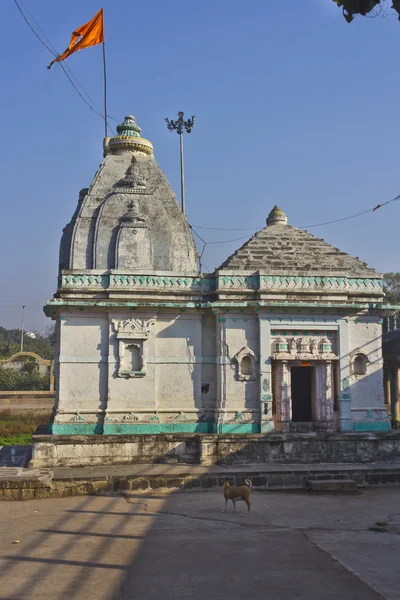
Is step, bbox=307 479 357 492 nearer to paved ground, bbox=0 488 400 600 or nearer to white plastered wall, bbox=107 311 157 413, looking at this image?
paved ground, bbox=0 488 400 600

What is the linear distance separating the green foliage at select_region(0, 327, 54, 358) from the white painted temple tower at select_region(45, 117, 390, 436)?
41524mm

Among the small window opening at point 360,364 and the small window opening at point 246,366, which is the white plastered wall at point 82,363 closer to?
the small window opening at point 246,366

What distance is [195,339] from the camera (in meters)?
17.2

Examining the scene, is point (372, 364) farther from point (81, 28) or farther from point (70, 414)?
point (81, 28)

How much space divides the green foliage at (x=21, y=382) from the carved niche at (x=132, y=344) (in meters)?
29.7

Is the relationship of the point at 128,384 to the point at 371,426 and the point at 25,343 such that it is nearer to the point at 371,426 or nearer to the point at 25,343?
the point at 371,426

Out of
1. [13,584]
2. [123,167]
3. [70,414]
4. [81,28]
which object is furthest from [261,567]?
[81,28]

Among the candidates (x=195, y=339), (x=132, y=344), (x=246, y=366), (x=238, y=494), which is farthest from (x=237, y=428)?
(x=238, y=494)

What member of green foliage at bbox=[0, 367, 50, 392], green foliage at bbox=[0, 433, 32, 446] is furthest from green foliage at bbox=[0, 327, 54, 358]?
green foliage at bbox=[0, 433, 32, 446]

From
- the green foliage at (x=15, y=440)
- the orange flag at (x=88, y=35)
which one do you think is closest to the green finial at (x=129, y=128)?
the orange flag at (x=88, y=35)

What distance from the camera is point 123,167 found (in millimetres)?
19297

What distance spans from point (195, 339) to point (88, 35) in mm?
10793

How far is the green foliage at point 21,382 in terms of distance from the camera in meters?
44.1

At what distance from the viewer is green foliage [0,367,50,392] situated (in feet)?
145
